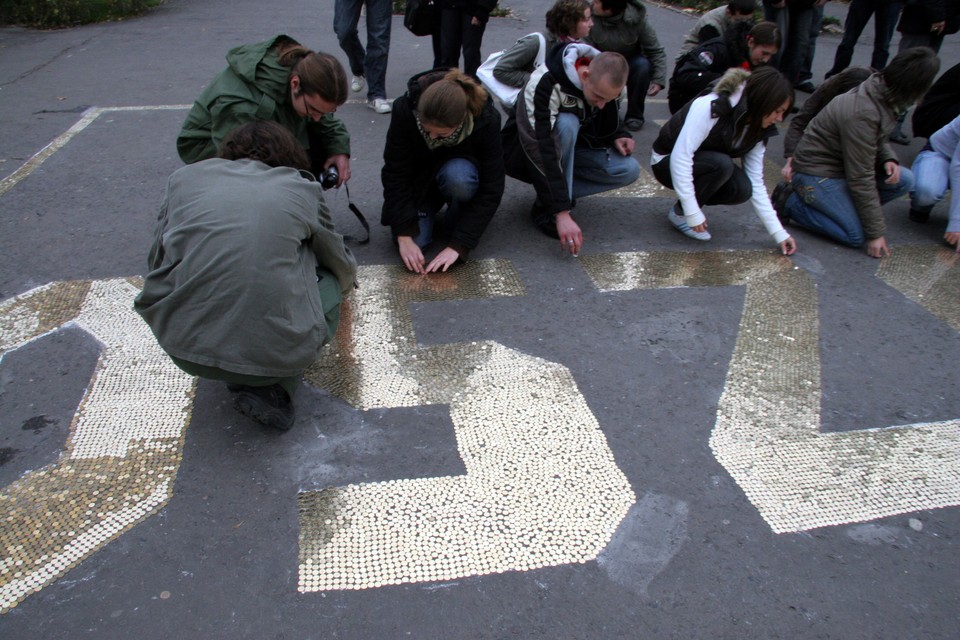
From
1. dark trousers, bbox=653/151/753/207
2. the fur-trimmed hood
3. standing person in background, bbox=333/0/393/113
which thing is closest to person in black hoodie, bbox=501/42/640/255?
dark trousers, bbox=653/151/753/207

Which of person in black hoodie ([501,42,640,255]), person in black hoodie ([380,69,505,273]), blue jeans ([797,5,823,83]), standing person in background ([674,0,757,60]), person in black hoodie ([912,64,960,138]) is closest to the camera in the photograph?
person in black hoodie ([380,69,505,273])

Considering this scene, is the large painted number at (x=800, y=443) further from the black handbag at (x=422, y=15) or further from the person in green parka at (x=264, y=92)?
the black handbag at (x=422, y=15)

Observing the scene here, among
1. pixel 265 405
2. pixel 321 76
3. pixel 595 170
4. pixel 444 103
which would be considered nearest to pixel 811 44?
pixel 595 170

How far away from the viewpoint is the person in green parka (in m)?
2.97

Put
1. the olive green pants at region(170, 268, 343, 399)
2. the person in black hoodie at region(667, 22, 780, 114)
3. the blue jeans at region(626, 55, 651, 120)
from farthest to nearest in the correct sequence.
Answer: the blue jeans at region(626, 55, 651, 120), the person in black hoodie at region(667, 22, 780, 114), the olive green pants at region(170, 268, 343, 399)

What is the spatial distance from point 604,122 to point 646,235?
74 centimetres

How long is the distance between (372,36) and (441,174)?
299 centimetres

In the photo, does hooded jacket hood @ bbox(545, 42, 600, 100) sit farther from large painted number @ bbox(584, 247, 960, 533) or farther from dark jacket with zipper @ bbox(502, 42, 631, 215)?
large painted number @ bbox(584, 247, 960, 533)

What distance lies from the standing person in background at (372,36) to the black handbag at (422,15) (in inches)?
7.2

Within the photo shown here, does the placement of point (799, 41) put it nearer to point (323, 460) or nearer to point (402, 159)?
point (402, 159)

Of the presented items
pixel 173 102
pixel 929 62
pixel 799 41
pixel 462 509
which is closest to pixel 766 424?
pixel 462 509

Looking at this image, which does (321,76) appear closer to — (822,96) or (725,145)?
(725,145)

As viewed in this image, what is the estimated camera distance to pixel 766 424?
2.71 m

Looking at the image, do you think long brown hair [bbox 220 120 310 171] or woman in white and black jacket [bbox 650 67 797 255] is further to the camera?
woman in white and black jacket [bbox 650 67 797 255]
